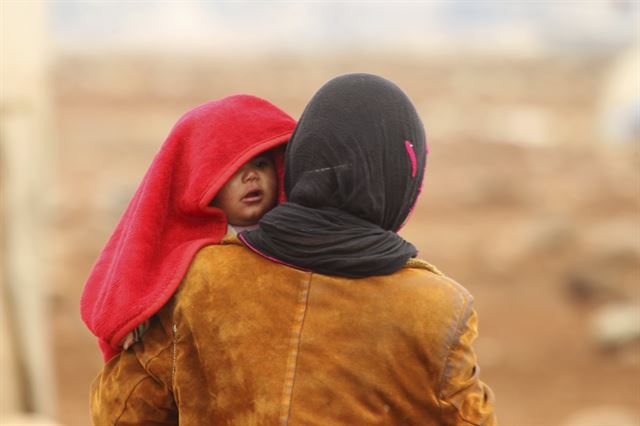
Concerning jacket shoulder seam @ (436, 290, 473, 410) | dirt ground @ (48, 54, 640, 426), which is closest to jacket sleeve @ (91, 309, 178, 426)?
jacket shoulder seam @ (436, 290, 473, 410)

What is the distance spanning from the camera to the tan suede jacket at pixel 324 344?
186 cm

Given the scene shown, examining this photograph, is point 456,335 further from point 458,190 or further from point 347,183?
point 458,190

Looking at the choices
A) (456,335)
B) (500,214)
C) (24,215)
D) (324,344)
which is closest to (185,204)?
(324,344)

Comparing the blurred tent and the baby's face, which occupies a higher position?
the baby's face

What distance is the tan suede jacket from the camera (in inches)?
73.1

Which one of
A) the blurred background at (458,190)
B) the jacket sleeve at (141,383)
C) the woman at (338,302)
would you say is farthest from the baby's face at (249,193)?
the blurred background at (458,190)

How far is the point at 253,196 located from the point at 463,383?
1.94 ft

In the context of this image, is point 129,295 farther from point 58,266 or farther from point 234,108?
point 58,266

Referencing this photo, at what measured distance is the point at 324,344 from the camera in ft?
6.15

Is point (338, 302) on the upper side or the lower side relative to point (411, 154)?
lower

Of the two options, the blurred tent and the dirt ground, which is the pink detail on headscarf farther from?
the dirt ground

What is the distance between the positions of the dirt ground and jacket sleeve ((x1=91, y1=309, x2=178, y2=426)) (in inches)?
247

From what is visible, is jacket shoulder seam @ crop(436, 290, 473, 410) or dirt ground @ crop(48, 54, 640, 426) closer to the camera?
jacket shoulder seam @ crop(436, 290, 473, 410)

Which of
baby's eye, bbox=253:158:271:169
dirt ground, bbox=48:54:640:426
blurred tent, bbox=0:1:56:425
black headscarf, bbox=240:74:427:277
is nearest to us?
black headscarf, bbox=240:74:427:277
